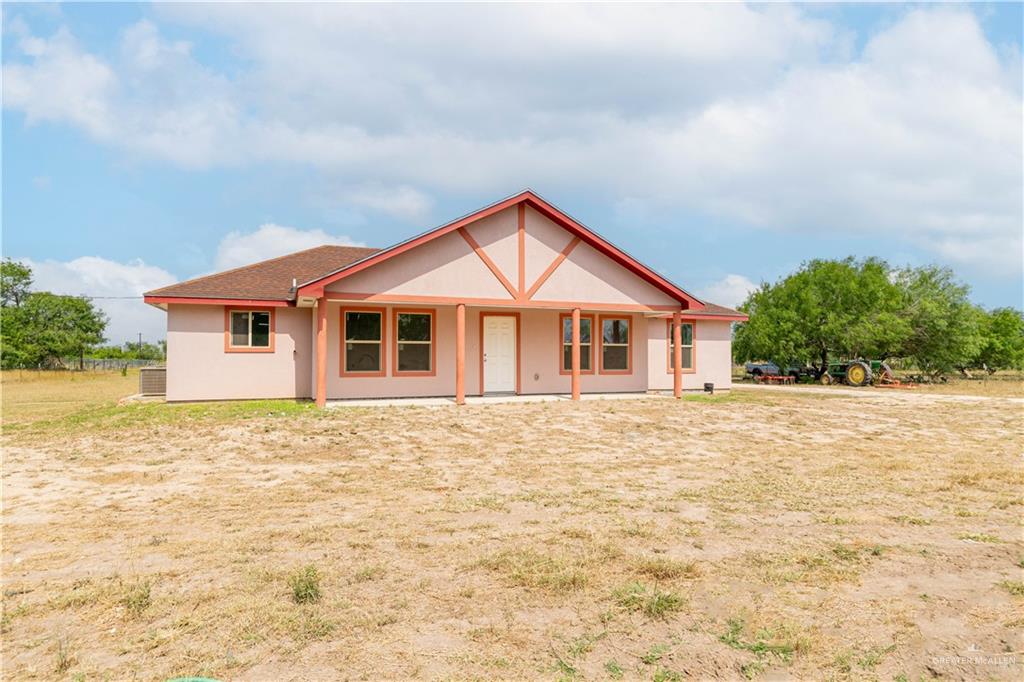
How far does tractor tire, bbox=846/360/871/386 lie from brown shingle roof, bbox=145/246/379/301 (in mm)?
23407

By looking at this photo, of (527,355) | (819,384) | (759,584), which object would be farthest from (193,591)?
(819,384)

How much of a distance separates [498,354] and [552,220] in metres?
4.31

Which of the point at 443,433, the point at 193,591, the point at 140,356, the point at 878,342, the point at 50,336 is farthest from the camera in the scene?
the point at 140,356

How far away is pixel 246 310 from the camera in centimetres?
1619

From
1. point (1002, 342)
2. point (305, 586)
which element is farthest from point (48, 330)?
point (1002, 342)

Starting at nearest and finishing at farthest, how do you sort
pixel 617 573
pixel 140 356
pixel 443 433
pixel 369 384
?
pixel 617 573, pixel 443 433, pixel 369 384, pixel 140 356

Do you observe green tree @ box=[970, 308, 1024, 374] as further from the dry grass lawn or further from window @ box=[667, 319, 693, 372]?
the dry grass lawn

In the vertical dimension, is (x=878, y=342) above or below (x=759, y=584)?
above

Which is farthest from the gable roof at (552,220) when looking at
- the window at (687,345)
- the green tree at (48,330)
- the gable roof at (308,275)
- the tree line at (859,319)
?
the green tree at (48,330)

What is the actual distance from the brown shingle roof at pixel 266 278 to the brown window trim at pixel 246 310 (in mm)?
347

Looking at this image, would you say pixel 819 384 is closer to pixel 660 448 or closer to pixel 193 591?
pixel 660 448

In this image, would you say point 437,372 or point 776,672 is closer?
point 776,672

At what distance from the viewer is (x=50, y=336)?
146ft

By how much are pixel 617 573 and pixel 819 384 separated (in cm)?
2988
